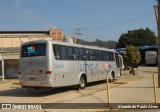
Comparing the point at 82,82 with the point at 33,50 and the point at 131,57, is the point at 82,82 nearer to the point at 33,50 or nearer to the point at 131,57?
the point at 33,50

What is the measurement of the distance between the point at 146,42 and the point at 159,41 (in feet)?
263

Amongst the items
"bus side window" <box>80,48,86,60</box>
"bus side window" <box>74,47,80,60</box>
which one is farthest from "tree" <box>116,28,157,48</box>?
"bus side window" <box>74,47,80,60</box>

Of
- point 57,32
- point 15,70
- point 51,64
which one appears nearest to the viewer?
point 51,64

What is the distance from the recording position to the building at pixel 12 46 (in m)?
46.3

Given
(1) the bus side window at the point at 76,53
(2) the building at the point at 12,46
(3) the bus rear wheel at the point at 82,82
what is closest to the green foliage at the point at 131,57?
(2) the building at the point at 12,46

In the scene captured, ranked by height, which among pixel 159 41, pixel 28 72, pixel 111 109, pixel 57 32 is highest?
pixel 57 32

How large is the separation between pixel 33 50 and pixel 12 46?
3629cm

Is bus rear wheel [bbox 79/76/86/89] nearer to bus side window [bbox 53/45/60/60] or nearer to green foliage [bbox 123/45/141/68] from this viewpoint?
bus side window [bbox 53/45/60/60]

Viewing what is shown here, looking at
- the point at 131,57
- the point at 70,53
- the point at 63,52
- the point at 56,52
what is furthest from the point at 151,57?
the point at 56,52

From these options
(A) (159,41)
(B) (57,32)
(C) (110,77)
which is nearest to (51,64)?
(A) (159,41)

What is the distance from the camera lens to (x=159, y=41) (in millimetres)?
21906

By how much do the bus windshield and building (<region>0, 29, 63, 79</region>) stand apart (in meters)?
21.5

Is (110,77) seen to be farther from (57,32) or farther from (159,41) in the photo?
(57,32)

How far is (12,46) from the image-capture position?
54.4 m
